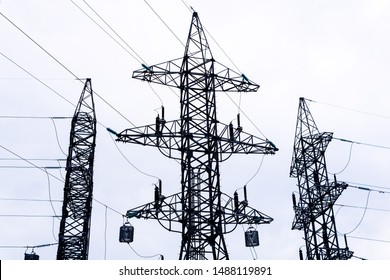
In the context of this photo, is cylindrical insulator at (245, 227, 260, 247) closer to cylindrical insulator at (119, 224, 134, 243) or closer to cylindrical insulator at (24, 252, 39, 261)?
cylindrical insulator at (119, 224, 134, 243)

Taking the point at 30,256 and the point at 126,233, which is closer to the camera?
the point at 126,233

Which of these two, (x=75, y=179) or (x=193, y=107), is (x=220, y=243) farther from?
(x=75, y=179)

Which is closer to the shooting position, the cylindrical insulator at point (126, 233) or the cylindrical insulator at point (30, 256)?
the cylindrical insulator at point (126, 233)

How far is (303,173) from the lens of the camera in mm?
36281

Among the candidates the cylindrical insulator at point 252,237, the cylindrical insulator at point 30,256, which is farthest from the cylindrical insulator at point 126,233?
the cylindrical insulator at point 30,256

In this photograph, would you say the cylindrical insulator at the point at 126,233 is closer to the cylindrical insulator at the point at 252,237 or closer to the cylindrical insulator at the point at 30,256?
the cylindrical insulator at the point at 252,237

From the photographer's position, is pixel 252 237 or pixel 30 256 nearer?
pixel 252 237

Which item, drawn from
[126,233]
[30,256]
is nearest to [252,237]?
[126,233]

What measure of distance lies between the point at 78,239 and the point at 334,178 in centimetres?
1671

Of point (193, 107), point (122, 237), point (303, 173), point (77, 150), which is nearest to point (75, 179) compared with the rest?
point (77, 150)

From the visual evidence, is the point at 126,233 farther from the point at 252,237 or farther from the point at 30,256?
the point at 30,256

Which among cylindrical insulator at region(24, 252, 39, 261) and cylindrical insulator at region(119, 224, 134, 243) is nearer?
cylindrical insulator at region(119, 224, 134, 243)

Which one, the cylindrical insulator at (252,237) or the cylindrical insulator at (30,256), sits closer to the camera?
the cylindrical insulator at (252,237)

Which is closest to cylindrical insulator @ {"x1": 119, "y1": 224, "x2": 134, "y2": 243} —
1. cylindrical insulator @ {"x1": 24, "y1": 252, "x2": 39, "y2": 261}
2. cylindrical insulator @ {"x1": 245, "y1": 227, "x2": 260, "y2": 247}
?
cylindrical insulator @ {"x1": 245, "y1": 227, "x2": 260, "y2": 247}
